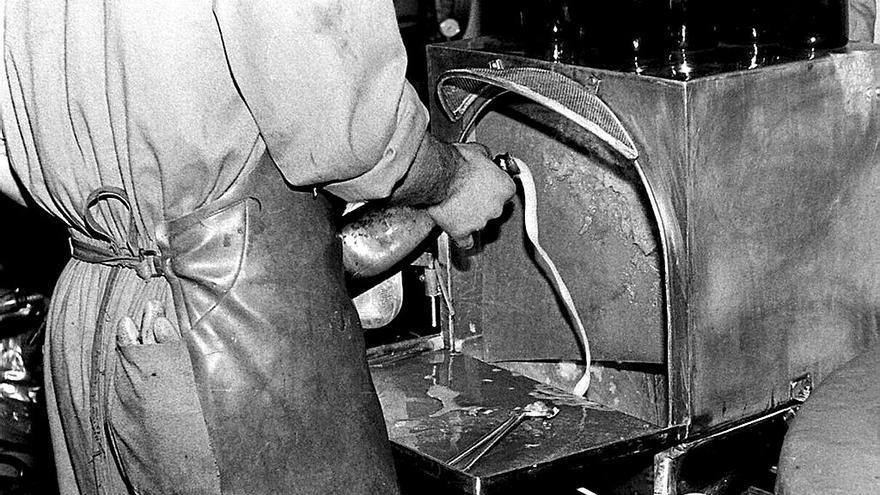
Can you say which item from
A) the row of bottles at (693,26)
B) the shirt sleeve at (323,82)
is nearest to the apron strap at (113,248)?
the shirt sleeve at (323,82)

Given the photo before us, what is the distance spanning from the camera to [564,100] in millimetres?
1780

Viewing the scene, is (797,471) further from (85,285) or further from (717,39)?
(85,285)

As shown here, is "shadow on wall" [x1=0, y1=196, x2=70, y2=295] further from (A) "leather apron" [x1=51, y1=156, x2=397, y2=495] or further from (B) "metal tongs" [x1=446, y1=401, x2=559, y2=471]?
(B) "metal tongs" [x1=446, y1=401, x2=559, y2=471]

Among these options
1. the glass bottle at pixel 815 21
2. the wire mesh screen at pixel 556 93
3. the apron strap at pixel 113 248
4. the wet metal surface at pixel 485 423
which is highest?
the glass bottle at pixel 815 21

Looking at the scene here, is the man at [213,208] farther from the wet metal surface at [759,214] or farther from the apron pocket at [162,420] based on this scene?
the wet metal surface at [759,214]

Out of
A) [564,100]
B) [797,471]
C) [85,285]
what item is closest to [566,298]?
[564,100]

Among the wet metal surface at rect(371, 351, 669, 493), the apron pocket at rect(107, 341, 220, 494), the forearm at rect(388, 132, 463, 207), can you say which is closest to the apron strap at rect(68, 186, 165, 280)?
the apron pocket at rect(107, 341, 220, 494)

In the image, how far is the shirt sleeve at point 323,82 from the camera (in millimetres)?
1440

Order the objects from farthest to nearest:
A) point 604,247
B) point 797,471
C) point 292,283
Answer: point 604,247 < point 292,283 < point 797,471

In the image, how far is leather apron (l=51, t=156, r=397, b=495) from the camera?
1.57 meters

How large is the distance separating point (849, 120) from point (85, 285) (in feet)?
3.85

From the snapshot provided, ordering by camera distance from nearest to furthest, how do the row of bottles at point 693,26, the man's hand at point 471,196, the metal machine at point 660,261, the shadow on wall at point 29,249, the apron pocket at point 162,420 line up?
the apron pocket at point 162,420
the metal machine at point 660,261
the man's hand at point 471,196
the row of bottles at point 693,26
the shadow on wall at point 29,249

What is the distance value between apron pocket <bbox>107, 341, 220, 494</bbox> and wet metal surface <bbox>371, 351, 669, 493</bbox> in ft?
1.14

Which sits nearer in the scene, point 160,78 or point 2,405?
point 160,78
